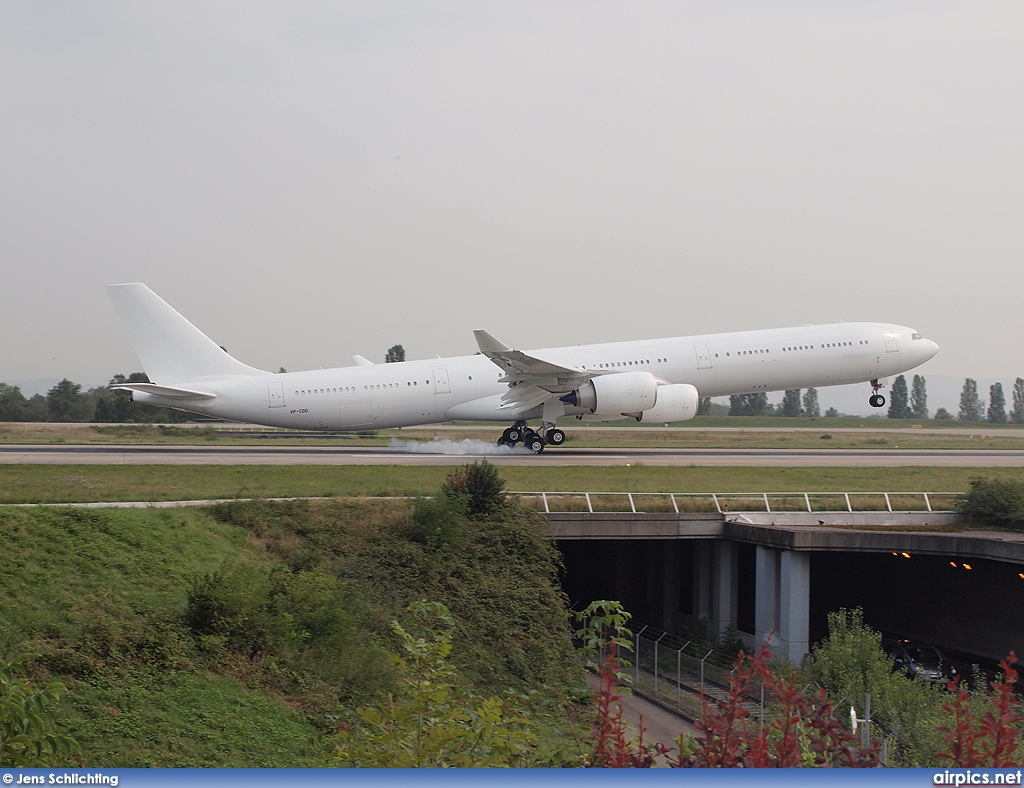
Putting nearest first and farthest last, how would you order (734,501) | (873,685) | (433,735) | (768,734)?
(768,734) < (433,735) < (873,685) < (734,501)

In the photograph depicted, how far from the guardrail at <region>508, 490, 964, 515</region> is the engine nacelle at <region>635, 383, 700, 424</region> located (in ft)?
26.9

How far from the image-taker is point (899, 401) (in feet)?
484

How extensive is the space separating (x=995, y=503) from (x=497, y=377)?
19.1 metres

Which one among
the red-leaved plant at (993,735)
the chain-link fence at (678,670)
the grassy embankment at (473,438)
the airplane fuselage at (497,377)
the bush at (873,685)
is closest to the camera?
the red-leaved plant at (993,735)

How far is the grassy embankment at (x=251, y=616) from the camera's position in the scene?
13.2 meters

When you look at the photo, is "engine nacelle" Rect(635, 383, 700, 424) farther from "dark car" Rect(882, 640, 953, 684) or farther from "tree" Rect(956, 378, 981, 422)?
"tree" Rect(956, 378, 981, 422)

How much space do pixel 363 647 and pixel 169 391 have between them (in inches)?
852

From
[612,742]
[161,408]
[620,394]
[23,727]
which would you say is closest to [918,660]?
[620,394]

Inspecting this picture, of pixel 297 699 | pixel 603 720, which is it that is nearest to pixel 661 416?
pixel 297 699

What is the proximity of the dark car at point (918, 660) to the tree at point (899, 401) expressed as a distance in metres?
121

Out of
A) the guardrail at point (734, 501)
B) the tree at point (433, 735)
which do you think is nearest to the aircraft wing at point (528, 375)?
the guardrail at point (734, 501)

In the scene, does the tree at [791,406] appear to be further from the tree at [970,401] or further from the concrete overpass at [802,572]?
the concrete overpass at [802,572]

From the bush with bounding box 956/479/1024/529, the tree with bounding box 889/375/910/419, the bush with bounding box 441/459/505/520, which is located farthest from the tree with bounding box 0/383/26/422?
the tree with bounding box 889/375/910/419

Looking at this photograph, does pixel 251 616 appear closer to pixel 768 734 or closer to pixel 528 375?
pixel 768 734
